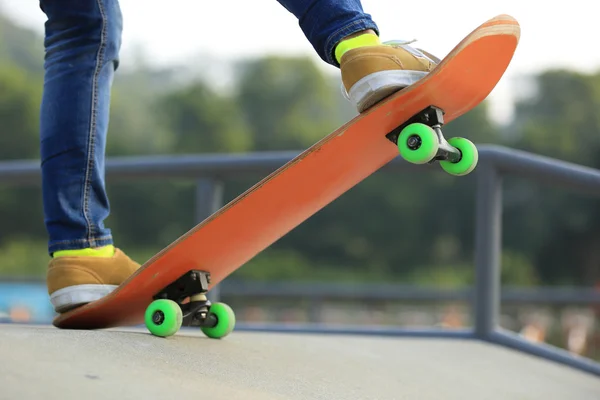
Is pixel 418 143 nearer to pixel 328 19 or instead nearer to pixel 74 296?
pixel 328 19

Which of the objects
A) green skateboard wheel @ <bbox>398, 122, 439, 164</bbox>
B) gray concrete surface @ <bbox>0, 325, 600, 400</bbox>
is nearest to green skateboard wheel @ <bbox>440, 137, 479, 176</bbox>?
green skateboard wheel @ <bbox>398, 122, 439, 164</bbox>

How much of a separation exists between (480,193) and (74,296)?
61.5 inches

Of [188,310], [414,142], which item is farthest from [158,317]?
[414,142]

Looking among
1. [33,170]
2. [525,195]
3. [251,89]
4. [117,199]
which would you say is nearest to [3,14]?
[251,89]

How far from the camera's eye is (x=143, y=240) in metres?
41.7

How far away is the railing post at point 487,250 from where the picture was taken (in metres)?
2.72

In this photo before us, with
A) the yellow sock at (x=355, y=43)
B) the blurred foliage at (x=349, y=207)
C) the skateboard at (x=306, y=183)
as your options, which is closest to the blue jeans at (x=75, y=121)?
the skateboard at (x=306, y=183)

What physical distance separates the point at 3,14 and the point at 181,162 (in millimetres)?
80517

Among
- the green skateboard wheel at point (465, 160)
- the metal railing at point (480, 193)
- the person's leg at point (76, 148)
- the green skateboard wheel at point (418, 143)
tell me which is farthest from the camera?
the metal railing at point (480, 193)

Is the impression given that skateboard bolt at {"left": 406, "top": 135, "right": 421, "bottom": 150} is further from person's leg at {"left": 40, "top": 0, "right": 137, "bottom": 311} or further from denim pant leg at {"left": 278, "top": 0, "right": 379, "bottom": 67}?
person's leg at {"left": 40, "top": 0, "right": 137, "bottom": 311}

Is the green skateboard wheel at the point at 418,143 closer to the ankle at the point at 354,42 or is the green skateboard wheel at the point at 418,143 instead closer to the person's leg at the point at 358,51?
the person's leg at the point at 358,51

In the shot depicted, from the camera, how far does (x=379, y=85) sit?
5.39ft

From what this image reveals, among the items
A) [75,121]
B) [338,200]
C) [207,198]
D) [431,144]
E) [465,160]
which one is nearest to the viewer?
[431,144]

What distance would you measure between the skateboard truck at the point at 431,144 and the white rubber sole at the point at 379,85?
0.28 feet
